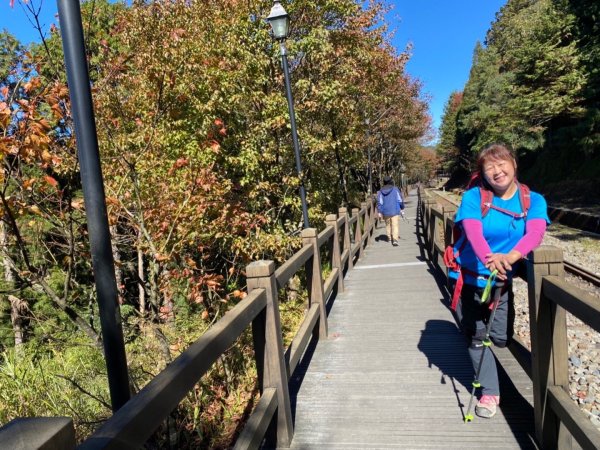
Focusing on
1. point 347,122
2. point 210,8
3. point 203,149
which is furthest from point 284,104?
point 347,122

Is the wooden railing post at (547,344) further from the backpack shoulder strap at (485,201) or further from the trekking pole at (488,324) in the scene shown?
the backpack shoulder strap at (485,201)

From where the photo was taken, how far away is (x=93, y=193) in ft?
6.71

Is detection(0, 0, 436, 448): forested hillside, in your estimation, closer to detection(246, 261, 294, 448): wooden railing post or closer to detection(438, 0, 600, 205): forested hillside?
detection(246, 261, 294, 448): wooden railing post

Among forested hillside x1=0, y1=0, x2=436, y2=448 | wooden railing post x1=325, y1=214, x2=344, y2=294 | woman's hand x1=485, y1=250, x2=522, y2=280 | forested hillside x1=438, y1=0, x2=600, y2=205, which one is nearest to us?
woman's hand x1=485, y1=250, x2=522, y2=280

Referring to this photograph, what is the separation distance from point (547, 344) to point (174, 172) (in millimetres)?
5187

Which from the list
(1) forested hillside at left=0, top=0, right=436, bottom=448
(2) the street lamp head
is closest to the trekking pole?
(1) forested hillside at left=0, top=0, right=436, bottom=448

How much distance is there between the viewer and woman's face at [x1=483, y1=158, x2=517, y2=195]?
2795 mm

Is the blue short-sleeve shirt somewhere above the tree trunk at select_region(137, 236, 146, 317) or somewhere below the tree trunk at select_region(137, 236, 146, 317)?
above

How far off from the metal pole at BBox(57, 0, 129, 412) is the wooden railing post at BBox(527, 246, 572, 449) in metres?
2.24

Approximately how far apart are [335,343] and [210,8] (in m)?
7.26

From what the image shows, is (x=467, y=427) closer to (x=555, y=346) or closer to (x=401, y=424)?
(x=401, y=424)

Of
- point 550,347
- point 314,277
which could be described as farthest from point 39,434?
point 314,277

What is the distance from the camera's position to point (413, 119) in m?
27.1

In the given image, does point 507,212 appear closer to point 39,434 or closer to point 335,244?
point 39,434
